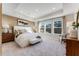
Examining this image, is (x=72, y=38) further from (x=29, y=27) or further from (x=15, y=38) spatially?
(x=15, y=38)

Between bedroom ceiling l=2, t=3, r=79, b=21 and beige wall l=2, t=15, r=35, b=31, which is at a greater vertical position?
bedroom ceiling l=2, t=3, r=79, b=21

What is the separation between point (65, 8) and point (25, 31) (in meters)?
1.02

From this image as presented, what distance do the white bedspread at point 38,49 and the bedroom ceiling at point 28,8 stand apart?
67cm

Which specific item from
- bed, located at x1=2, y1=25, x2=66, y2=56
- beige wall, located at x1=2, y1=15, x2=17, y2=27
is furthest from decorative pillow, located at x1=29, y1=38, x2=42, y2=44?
beige wall, located at x1=2, y1=15, x2=17, y2=27

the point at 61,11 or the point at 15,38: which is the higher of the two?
the point at 61,11

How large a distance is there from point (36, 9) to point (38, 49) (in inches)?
34.4

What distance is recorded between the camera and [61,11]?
2.55 metres

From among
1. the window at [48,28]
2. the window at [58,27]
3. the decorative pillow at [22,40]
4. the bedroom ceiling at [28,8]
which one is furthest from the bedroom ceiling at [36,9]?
the decorative pillow at [22,40]

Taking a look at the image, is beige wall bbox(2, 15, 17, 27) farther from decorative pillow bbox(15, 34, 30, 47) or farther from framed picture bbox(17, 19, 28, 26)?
decorative pillow bbox(15, 34, 30, 47)

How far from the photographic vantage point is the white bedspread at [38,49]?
97.9 inches

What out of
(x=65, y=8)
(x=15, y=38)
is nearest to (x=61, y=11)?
(x=65, y=8)

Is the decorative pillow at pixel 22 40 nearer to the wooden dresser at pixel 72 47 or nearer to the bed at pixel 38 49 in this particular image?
the bed at pixel 38 49

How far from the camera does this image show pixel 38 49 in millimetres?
2516

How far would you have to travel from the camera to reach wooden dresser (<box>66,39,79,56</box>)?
7.82 feet
